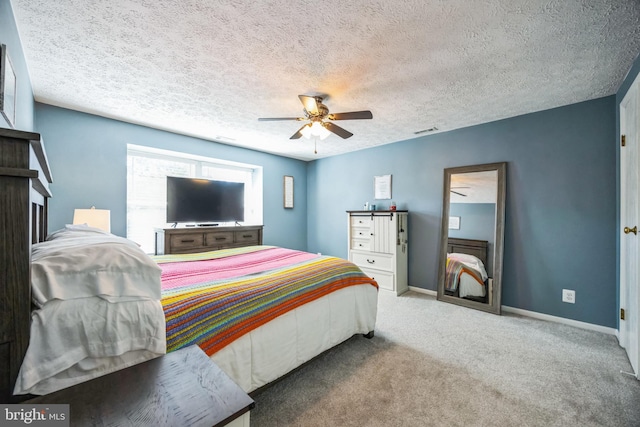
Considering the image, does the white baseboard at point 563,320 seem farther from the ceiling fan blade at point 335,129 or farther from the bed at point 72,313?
the bed at point 72,313

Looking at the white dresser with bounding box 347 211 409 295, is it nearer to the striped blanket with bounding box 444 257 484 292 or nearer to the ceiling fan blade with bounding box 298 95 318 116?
the striped blanket with bounding box 444 257 484 292

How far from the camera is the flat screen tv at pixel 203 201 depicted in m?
3.58

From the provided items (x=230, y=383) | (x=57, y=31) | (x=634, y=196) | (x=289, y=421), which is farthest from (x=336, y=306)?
(x=57, y=31)

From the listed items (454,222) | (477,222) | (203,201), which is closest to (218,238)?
(203,201)

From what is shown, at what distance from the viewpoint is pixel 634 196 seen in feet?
6.40

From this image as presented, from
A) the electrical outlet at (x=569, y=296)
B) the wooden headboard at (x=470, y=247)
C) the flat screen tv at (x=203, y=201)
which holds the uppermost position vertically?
the flat screen tv at (x=203, y=201)

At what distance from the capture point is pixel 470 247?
334cm

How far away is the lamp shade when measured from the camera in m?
2.65

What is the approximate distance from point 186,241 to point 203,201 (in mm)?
712

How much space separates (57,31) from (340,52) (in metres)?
1.90

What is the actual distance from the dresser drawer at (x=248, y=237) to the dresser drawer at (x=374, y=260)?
5.42 ft

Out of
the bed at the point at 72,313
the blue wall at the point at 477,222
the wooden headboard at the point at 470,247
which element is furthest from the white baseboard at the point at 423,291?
the bed at the point at 72,313

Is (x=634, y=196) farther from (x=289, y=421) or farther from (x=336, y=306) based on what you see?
(x=289, y=421)

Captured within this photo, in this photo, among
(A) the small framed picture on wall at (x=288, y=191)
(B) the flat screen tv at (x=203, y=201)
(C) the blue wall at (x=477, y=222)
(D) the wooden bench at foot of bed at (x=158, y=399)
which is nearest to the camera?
(D) the wooden bench at foot of bed at (x=158, y=399)
